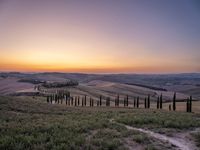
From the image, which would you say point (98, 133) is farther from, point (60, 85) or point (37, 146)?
point (60, 85)

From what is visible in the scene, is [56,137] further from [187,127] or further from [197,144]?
[187,127]

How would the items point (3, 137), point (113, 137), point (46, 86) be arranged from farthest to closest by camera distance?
point (46, 86), point (113, 137), point (3, 137)

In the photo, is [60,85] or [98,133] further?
[60,85]

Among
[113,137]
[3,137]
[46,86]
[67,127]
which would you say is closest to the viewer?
[3,137]

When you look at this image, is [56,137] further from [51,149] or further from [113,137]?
[113,137]

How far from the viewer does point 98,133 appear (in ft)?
46.2

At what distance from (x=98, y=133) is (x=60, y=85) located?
105223 mm

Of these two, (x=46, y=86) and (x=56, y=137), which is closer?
(x=56, y=137)

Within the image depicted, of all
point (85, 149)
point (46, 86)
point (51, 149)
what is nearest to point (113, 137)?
point (85, 149)

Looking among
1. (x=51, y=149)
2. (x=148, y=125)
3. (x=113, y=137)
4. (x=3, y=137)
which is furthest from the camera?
(x=148, y=125)

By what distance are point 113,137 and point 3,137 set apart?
592 centimetres

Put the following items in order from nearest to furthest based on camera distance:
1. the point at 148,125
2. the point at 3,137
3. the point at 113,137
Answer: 1. the point at 3,137
2. the point at 113,137
3. the point at 148,125

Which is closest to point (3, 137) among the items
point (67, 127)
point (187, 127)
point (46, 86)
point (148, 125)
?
point (67, 127)

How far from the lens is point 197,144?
1358cm
